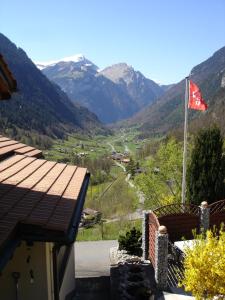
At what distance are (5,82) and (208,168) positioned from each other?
1547 centimetres

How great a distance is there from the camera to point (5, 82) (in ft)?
20.9

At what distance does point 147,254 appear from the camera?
1507cm

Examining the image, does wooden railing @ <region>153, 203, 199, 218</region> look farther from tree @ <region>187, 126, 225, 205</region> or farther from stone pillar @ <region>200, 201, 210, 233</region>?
tree @ <region>187, 126, 225, 205</region>

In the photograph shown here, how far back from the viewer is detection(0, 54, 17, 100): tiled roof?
20.2 ft

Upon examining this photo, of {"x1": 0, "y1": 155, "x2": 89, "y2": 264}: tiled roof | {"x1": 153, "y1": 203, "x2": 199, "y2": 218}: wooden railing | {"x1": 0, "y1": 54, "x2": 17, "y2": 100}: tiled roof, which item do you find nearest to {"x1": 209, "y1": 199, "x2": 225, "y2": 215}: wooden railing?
{"x1": 153, "y1": 203, "x2": 199, "y2": 218}: wooden railing

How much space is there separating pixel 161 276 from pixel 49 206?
6.72 meters

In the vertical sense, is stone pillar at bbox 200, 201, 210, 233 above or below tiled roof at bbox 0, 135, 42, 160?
below

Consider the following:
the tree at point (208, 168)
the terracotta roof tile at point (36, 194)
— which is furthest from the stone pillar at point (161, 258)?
the tree at point (208, 168)

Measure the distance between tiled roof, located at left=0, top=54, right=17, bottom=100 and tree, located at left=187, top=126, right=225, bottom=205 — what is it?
1478 cm

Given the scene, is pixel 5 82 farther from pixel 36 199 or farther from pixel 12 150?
pixel 12 150

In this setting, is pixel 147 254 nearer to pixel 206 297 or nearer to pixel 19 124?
pixel 206 297

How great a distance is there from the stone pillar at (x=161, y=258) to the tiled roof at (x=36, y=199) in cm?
314

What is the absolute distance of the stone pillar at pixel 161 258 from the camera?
12.8 meters

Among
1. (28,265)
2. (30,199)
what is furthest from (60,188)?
(28,265)
